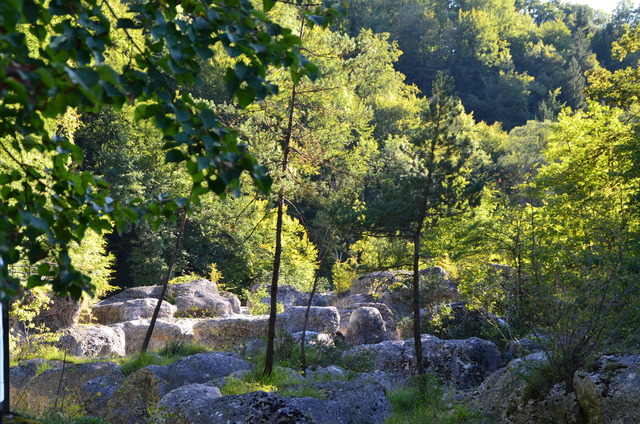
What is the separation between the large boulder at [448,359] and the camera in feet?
45.3

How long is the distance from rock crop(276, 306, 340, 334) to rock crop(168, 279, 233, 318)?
336 centimetres

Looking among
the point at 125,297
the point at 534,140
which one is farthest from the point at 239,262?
the point at 534,140

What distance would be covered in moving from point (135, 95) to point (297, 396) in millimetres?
5905

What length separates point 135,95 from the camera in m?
2.64

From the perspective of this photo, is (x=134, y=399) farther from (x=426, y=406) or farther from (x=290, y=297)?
(x=290, y=297)

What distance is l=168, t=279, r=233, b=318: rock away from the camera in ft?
71.5

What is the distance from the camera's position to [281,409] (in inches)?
280

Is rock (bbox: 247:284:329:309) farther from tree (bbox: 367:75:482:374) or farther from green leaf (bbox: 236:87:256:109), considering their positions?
green leaf (bbox: 236:87:256:109)

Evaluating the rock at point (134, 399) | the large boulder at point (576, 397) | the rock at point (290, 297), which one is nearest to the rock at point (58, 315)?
the rock at point (290, 297)

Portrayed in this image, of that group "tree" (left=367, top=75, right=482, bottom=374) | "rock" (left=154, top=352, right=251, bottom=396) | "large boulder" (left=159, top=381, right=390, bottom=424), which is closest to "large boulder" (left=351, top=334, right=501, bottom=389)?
"tree" (left=367, top=75, right=482, bottom=374)

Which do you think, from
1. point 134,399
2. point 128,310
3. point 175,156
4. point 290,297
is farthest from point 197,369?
point 290,297

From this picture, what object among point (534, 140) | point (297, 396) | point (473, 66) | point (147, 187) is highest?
point (473, 66)

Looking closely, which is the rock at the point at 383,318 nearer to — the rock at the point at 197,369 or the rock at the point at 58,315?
the rock at the point at 197,369

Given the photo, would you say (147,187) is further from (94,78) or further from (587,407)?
(94,78)
